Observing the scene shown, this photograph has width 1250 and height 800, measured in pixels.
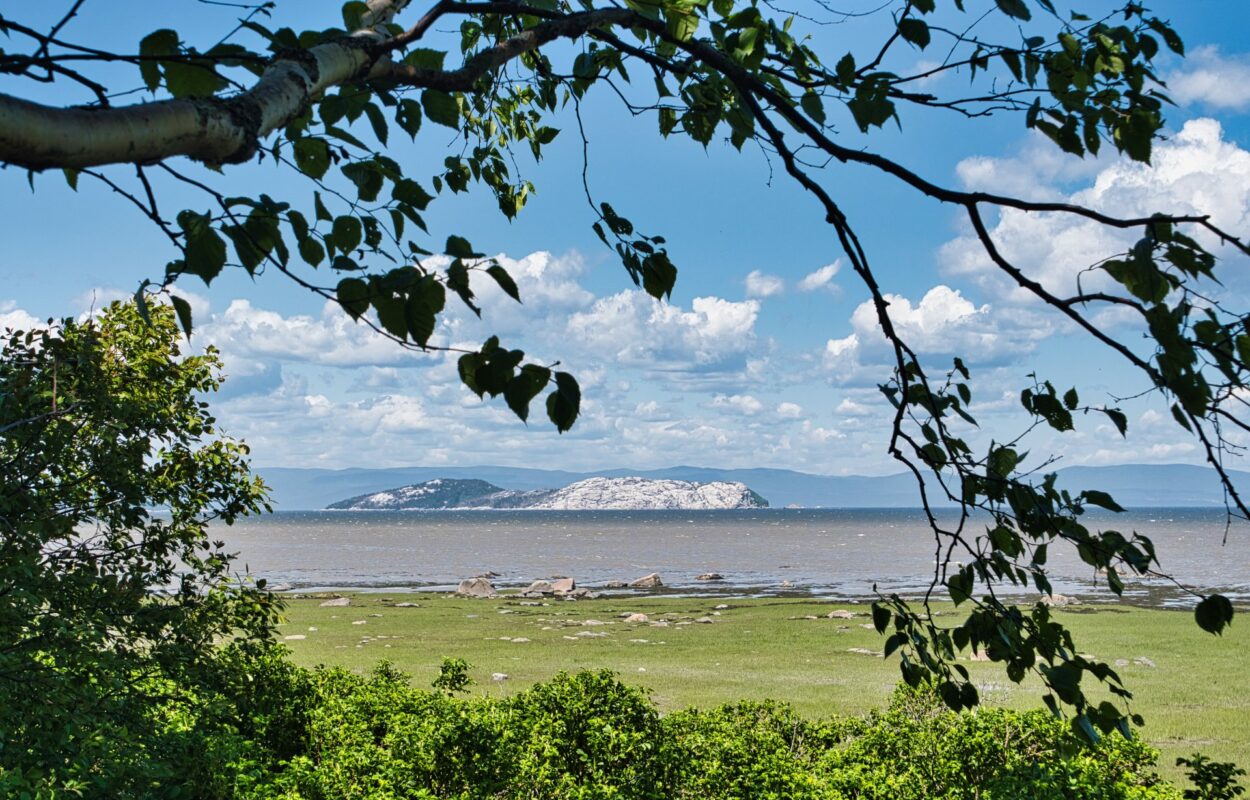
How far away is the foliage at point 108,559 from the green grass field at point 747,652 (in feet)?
31.5

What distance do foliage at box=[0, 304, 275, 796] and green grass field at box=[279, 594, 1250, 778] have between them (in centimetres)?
960

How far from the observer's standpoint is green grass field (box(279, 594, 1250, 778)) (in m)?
15.4

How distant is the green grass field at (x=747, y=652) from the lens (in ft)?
50.5

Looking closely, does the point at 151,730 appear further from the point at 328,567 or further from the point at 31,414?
the point at 328,567

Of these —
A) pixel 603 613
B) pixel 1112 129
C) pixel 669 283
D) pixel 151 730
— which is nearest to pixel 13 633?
pixel 151 730

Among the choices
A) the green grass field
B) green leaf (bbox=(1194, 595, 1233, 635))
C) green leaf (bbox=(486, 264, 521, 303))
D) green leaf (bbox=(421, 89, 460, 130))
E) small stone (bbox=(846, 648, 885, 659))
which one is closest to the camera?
green leaf (bbox=(486, 264, 521, 303))

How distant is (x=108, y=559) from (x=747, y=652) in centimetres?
1719

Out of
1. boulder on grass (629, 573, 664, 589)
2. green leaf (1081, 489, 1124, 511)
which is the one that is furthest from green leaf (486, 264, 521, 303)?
boulder on grass (629, 573, 664, 589)

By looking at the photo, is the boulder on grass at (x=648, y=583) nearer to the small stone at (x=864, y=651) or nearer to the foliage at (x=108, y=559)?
the small stone at (x=864, y=651)

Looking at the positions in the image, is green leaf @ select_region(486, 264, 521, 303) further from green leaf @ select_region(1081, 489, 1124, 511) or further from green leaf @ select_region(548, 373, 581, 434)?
green leaf @ select_region(1081, 489, 1124, 511)

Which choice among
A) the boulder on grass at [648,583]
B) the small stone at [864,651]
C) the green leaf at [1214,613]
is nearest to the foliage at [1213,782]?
the green leaf at [1214,613]

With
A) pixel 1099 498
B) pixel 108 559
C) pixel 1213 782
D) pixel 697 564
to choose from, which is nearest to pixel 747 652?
pixel 1213 782

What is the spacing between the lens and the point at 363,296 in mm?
1468

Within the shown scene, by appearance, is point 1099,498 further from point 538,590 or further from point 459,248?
point 538,590
